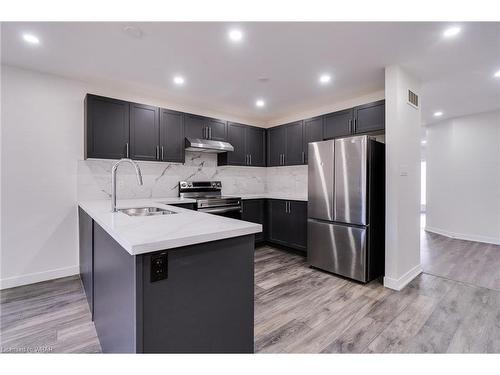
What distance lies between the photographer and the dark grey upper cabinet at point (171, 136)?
11.4 feet

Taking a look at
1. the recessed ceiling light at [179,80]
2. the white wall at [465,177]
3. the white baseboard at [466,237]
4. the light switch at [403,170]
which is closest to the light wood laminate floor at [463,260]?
the white baseboard at [466,237]

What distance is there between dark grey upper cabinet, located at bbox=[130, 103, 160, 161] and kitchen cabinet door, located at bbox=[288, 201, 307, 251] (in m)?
2.26

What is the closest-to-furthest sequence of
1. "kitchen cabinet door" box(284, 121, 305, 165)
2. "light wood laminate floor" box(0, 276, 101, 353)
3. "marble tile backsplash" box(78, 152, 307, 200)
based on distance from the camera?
"light wood laminate floor" box(0, 276, 101, 353)
"marble tile backsplash" box(78, 152, 307, 200)
"kitchen cabinet door" box(284, 121, 305, 165)

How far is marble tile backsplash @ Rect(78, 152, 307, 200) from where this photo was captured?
3184mm

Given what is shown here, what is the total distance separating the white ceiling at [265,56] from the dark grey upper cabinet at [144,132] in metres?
0.33

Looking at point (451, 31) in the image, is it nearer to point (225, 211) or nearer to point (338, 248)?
point (338, 248)

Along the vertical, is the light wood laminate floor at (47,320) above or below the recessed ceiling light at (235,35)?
below

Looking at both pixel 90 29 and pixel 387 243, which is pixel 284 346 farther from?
pixel 90 29

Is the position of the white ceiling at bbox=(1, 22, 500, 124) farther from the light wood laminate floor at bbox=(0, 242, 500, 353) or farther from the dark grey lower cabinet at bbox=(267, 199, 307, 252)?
the light wood laminate floor at bbox=(0, 242, 500, 353)

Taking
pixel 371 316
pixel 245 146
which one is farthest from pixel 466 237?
pixel 245 146

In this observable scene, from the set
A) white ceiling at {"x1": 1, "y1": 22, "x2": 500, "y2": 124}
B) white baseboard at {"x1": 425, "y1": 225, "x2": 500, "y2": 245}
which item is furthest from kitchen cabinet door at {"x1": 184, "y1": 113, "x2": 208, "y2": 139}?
white baseboard at {"x1": 425, "y1": 225, "x2": 500, "y2": 245}

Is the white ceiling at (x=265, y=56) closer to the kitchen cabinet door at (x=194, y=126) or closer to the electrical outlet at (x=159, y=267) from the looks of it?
the kitchen cabinet door at (x=194, y=126)

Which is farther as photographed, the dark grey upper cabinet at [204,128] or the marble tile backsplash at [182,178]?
the dark grey upper cabinet at [204,128]
